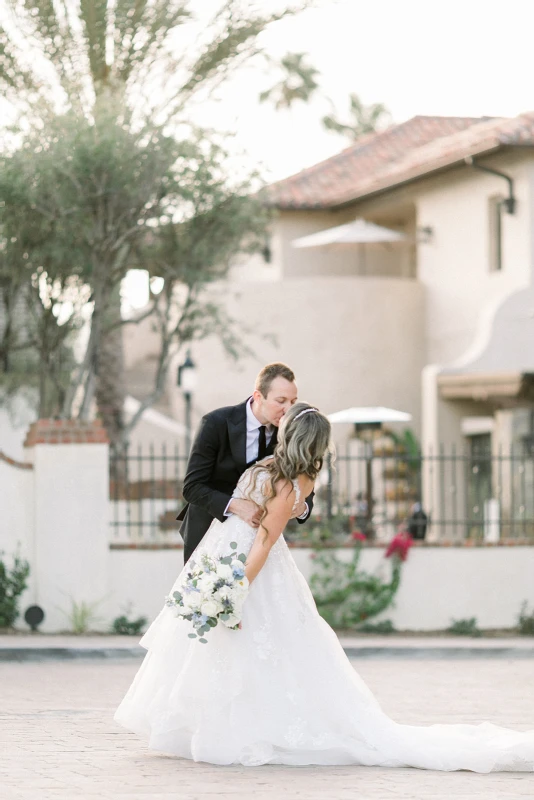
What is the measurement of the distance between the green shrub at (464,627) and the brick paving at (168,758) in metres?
3.84

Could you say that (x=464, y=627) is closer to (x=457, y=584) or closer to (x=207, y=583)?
(x=457, y=584)

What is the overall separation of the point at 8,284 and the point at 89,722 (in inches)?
501

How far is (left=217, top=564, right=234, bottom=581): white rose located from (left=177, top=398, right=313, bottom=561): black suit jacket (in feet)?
1.05

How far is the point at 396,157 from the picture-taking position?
113 feet

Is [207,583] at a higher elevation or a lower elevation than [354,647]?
higher

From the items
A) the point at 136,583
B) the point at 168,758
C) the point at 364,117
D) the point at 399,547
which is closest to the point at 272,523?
the point at 168,758

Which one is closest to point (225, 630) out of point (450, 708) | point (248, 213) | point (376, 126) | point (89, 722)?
point (89, 722)

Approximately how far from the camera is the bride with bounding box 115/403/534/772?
7.62m

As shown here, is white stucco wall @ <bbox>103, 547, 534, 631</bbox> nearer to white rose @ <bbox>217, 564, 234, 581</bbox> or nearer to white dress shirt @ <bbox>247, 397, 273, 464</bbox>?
white dress shirt @ <bbox>247, 397, 273, 464</bbox>

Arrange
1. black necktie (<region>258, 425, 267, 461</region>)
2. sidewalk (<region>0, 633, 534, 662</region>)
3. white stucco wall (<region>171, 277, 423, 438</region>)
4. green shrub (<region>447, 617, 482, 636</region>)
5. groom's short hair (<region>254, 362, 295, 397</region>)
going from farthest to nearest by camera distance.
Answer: white stucco wall (<region>171, 277, 423, 438</region>)
green shrub (<region>447, 617, 482, 636</region>)
sidewalk (<region>0, 633, 534, 662</region>)
black necktie (<region>258, 425, 267, 461</region>)
groom's short hair (<region>254, 362, 295, 397</region>)

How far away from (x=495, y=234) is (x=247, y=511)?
20.7m

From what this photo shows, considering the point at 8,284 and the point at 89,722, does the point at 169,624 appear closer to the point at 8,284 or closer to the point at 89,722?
the point at 89,722

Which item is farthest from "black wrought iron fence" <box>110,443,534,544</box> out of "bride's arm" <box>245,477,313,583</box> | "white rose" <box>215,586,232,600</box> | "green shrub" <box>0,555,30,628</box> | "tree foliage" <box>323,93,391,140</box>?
"tree foliage" <box>323,93,391,140</box>

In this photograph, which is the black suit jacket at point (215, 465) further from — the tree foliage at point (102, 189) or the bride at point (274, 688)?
the tree foliage at point (102, 189)
